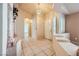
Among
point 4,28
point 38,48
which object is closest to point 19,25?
point 4,28

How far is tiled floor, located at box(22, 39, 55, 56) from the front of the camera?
1.65 m

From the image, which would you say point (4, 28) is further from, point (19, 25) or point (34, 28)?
point (34, 28)

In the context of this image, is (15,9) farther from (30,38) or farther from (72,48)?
(72,48)

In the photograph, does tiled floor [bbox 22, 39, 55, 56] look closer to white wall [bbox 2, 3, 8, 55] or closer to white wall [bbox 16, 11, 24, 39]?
white wall [bbox 16, 11, 24, 39]

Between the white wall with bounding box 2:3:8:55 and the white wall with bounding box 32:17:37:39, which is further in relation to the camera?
the white wall with bounding box 32:17:37:39

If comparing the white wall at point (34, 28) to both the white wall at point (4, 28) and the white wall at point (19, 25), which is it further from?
the white wall at point (4, 28)

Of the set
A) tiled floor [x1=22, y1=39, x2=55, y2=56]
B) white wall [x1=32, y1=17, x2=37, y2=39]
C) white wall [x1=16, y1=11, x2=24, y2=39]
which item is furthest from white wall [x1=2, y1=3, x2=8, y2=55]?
white wall [x1=32, y1=17, x2=37, y2=39]

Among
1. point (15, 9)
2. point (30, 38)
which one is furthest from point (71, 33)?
point (15, 9)

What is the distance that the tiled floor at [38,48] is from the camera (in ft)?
5.43

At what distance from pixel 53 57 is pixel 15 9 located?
0.89m

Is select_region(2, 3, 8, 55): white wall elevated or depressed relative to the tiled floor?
elevated

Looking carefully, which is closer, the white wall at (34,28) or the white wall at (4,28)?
the white wall at (4,28)

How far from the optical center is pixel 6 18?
5.32 feet

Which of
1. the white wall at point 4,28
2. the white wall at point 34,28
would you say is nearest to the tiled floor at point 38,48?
the white wall at point 34,28
